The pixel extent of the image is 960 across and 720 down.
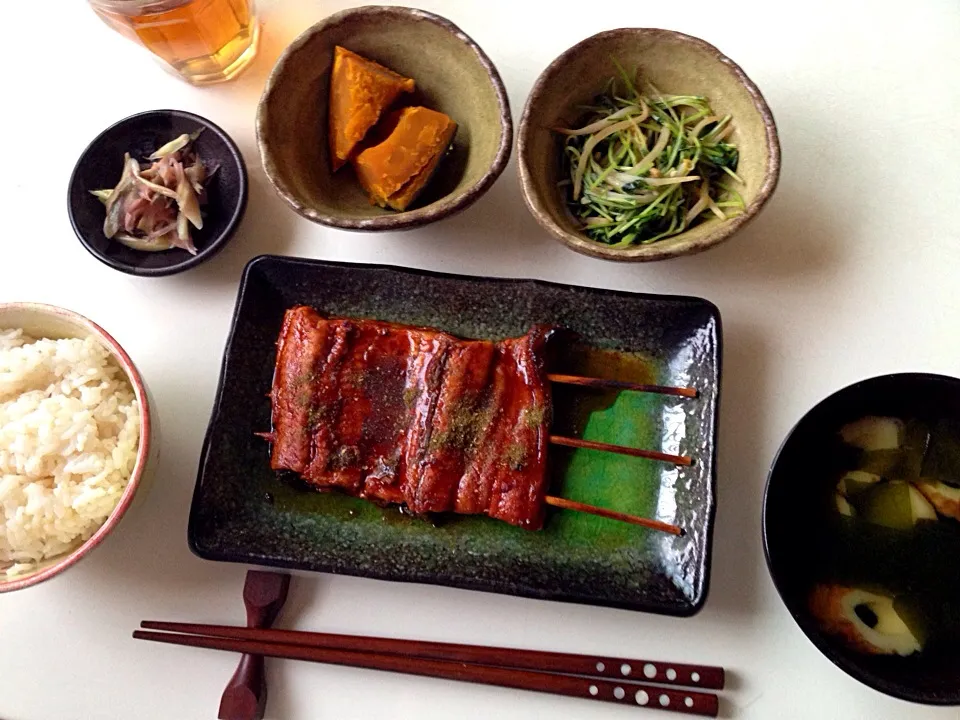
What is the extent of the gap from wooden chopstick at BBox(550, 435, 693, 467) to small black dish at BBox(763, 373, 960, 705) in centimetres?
24

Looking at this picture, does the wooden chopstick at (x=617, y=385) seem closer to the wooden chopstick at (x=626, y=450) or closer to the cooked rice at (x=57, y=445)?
the wooden chopstick at (x=626, y=450)

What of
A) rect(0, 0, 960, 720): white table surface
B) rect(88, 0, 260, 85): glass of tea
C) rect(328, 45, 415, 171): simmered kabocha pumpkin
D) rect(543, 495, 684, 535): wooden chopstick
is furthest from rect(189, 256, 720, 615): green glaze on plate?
rect(88, 0, 260, 85): glass of tea

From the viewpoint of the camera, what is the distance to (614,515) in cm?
203

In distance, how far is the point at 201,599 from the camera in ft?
7.28

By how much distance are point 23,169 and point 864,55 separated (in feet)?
9.07

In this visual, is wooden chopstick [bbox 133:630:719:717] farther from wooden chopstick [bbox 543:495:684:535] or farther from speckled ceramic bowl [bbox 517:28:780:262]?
speckled ceramic bowl [bbox 517:28:780:262]

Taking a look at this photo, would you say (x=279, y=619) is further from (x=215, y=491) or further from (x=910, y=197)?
(x=910, y=197)

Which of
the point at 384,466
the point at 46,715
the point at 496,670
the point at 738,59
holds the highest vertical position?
the point at 738,59

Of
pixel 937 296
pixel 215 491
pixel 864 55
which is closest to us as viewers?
pixel 215 491

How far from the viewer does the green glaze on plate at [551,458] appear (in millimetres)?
2035

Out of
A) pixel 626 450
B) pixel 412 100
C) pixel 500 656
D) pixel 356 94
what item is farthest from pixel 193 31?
pixel 500 656

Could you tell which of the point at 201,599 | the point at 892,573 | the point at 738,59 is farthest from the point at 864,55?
the point at 201,599

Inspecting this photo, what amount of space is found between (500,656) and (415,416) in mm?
695

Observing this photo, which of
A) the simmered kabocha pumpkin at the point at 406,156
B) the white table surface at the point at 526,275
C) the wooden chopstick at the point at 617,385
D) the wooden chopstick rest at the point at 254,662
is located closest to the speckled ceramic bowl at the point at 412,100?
the simmered kabocha pumpkin at the point at 406,156
